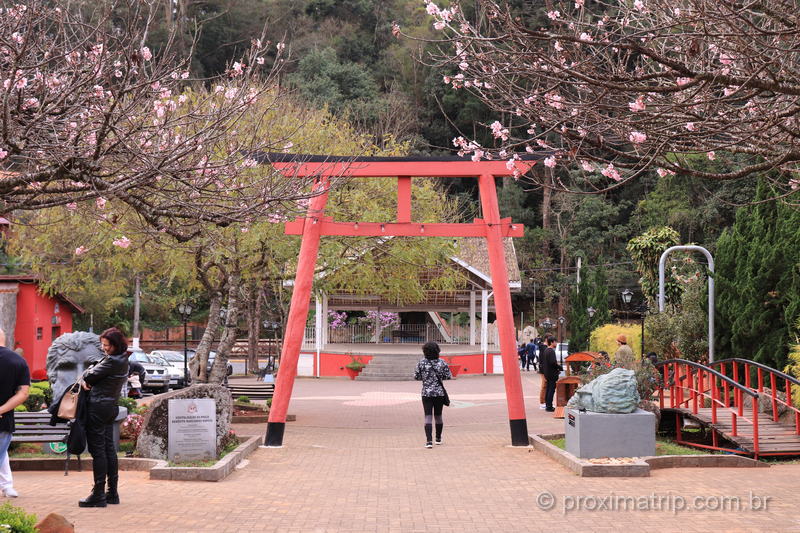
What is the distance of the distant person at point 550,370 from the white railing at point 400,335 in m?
21.5

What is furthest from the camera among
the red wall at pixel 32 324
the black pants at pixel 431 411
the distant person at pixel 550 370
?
the red wall at pixel 32 324

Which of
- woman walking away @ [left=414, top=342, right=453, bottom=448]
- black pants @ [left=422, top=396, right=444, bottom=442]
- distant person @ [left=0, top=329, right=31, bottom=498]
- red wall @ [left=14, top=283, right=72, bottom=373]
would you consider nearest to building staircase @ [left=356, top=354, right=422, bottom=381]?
red wall @ [left=14, top=283, right=72, bottom=373]

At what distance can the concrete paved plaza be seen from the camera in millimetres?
8289

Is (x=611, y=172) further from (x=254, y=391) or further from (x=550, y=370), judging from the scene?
(x=254, y=391)

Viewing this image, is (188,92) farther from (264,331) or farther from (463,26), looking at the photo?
(264,331)

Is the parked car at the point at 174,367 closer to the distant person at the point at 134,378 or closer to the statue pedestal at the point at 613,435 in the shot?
the distant person at the point at 134,378

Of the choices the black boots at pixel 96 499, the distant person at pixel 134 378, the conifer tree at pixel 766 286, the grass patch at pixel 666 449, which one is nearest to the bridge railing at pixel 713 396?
the grass patch at pixel 666 449

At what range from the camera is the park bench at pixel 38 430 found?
1141 cm

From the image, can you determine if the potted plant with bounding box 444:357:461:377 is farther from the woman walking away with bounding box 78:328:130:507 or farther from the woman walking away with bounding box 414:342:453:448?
the woman walking away with bounding box 78:328:130:507

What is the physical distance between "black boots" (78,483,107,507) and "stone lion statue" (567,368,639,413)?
639 centimetres

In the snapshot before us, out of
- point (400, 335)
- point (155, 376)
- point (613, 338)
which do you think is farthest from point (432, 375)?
point (400, 335)

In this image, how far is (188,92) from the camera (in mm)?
24500

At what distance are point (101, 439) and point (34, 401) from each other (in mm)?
5710

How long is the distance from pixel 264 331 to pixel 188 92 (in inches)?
1460
